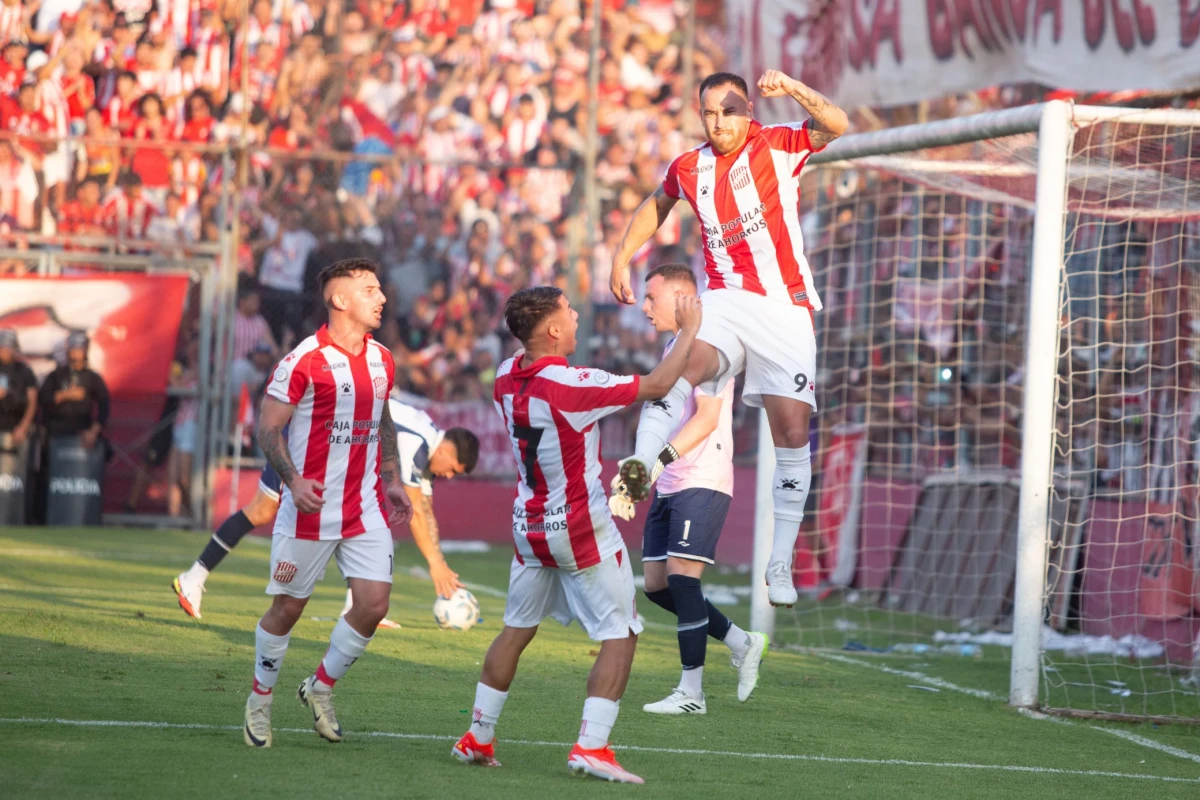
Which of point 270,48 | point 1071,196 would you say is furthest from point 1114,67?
point 270,48

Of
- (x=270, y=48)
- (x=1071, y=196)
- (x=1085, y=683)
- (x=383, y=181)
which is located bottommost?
(x=1085, y=683)

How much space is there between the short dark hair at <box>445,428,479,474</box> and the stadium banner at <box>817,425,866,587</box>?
227 inches

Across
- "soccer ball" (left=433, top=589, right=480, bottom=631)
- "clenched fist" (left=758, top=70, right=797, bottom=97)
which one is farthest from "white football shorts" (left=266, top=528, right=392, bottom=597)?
"soccer ball" (left=433, top=589, right=480, bottom=631)

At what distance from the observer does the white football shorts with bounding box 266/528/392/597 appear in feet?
18.5

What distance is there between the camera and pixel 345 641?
18.6 ft

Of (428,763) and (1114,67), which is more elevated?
(1114,67)

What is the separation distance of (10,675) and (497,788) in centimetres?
293

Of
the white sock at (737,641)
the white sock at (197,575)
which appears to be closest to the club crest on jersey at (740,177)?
the white sock at (737,641)

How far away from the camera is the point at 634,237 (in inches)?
262

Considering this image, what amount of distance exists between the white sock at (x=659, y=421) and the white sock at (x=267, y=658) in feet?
5.26

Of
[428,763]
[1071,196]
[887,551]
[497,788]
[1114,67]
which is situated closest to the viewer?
[497,788]

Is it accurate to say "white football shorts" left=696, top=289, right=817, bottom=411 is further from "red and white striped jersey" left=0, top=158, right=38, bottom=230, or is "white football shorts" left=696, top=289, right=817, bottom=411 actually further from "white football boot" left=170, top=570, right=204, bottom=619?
"red and white striped jersey" left=0, top=158, right=38, bottom=230

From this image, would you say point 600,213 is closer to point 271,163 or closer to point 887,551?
point 271,163

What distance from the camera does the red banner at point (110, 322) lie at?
16.5 meters
